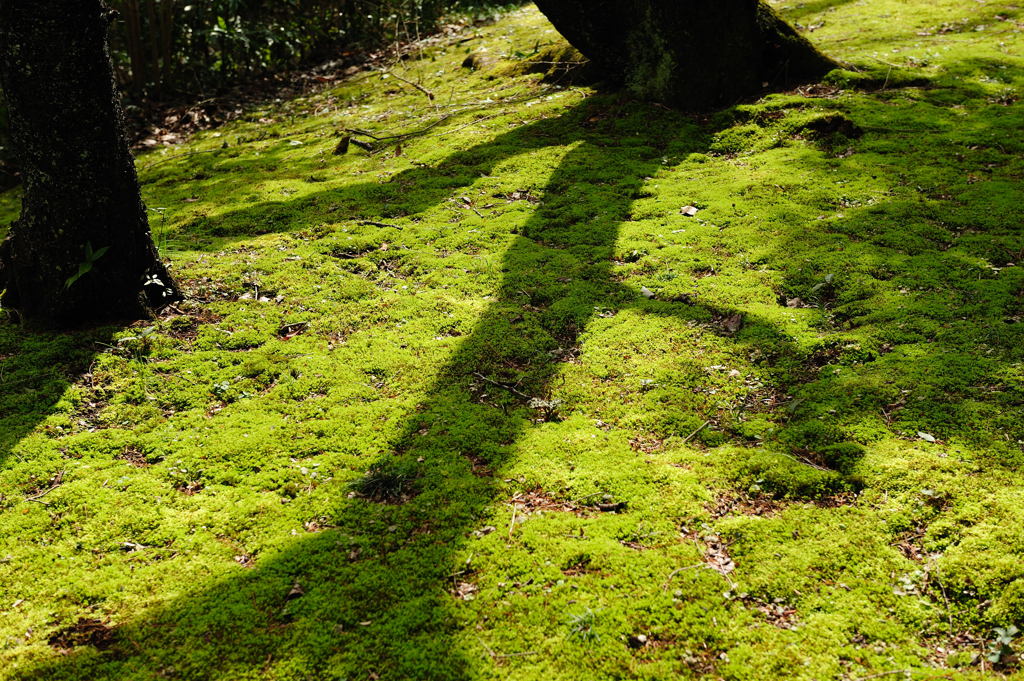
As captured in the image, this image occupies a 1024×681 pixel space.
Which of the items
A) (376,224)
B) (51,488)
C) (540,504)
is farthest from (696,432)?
(376,224)

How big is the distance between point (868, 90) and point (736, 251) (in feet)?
14.9

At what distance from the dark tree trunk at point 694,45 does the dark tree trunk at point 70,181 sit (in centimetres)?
634

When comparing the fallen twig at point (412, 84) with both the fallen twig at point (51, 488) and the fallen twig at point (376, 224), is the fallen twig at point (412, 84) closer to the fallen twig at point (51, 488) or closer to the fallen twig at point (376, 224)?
the fallen twig at point (376, 224)

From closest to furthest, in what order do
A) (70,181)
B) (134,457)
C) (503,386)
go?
1. (134,457)
2. (503,386)
3. (70,181)

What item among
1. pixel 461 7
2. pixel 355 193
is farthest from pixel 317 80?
pixel 355 193

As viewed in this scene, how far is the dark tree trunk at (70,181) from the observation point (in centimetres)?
467

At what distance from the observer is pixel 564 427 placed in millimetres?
4449

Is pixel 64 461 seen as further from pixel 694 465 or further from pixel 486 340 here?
pixel 694 465

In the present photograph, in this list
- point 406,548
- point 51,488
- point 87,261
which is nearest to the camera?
point 406,548

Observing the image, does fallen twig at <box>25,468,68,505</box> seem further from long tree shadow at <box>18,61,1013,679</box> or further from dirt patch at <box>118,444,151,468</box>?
long tree shadow at <box>18,61,1013,679</box>

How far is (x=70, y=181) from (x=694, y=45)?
7.33 metres

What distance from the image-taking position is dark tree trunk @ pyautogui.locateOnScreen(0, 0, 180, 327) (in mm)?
4668

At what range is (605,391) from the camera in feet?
15.6

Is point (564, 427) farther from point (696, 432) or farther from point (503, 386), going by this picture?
point (696, 432)
